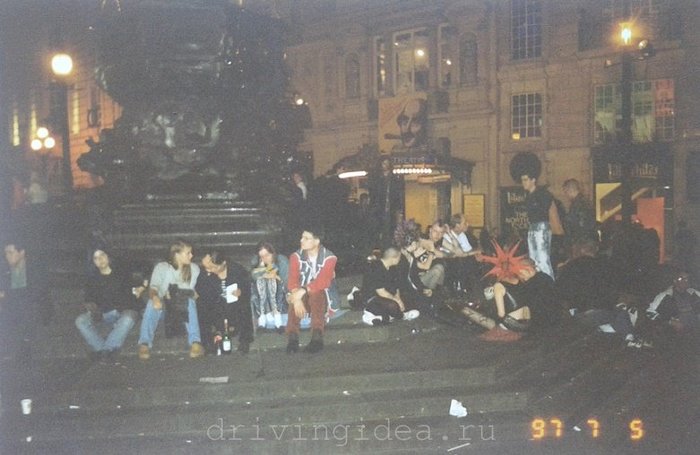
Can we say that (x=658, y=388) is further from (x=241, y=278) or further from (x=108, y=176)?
(x=108, y=176)

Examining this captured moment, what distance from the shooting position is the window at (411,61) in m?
30.7

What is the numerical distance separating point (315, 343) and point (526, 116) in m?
22.9

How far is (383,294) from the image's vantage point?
8.84 m

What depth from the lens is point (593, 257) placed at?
1032cm

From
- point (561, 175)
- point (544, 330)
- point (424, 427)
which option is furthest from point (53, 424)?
point (561, 175)

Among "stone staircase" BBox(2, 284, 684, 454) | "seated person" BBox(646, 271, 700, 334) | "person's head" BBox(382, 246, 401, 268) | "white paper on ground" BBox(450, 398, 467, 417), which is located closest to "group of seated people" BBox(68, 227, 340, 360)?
"stone staircase" BBox(2, 284, 684, 454)

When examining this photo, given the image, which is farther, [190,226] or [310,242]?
[190,226]

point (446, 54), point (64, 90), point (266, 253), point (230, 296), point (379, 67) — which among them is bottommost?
point (230, 296)

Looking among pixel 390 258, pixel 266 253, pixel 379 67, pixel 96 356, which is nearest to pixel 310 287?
pixel 266 253

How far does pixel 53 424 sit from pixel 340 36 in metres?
27.4

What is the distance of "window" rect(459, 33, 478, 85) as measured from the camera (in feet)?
98.6

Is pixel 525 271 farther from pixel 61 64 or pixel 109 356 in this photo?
pixel 61 64

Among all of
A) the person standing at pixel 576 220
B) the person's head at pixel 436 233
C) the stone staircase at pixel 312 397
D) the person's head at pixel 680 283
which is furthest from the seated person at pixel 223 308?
the person's head at pixel 680 283

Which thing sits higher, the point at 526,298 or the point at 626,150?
the point at 626,150
